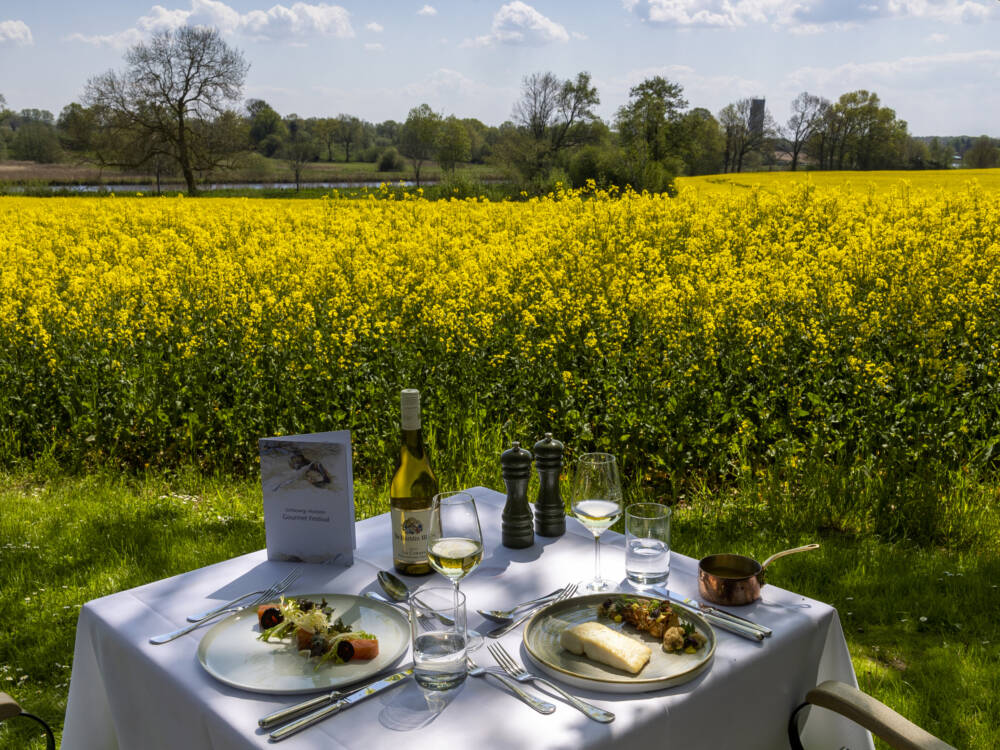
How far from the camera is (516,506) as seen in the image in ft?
6.32

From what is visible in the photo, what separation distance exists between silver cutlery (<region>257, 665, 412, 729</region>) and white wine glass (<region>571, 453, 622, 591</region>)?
60 centimetres

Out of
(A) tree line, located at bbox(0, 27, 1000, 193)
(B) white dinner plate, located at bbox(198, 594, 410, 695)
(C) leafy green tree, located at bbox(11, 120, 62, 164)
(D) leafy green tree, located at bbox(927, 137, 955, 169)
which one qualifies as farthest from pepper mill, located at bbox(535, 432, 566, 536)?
(C) leafy green tree, located at bbox(11, 120, 62, 164)

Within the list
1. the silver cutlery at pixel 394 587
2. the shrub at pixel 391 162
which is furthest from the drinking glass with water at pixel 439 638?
the shrub at pixel 391 162

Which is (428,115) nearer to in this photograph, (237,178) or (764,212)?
(237,178)

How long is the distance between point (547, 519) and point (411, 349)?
3.43 meters

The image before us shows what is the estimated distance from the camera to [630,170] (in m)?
26.2

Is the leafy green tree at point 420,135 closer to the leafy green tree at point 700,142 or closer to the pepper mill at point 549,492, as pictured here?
the leafy green tree at point 700,142

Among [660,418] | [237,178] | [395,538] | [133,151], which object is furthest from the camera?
[237,178]

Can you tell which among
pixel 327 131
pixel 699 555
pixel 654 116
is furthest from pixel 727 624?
pixel 327 131

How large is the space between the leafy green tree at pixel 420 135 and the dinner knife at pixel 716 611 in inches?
2138

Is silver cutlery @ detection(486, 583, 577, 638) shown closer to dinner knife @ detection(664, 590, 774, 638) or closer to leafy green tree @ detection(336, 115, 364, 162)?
dinner knife @ detection(664, 590, 774, 638)

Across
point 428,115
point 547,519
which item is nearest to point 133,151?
point 428,115

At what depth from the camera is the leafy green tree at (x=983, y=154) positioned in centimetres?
3991

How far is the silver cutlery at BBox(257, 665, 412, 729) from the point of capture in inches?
48.9
